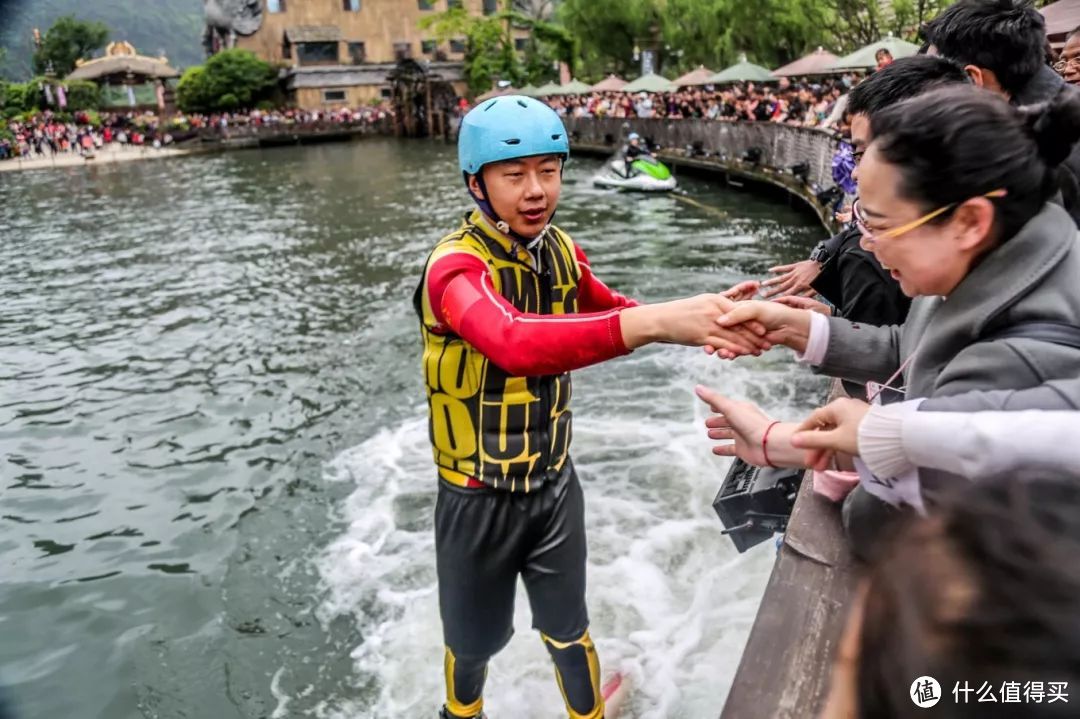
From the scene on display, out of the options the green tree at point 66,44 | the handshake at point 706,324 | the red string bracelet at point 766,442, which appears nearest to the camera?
the red string bracelet at point 766,442

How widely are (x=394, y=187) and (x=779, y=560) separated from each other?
27788mm

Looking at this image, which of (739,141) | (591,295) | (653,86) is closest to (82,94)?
(653,86)

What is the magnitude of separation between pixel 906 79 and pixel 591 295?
1443mm

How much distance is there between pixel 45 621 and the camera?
17.8 ft

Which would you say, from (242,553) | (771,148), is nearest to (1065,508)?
(242,553)

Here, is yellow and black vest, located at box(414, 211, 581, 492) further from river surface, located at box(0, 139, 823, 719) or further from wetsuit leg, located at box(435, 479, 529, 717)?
river surface, located at box(0, 139, 823, 719)

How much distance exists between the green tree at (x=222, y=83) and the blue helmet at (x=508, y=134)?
222 feet

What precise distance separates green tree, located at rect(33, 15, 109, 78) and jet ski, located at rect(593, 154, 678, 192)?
91033mm

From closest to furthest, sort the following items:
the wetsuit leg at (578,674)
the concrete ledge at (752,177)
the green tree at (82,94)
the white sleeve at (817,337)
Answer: the white sleeve at (817,337), the wetsuit leg at (578,674), the concrete ledge at (752,177), the green tree at (82,94)

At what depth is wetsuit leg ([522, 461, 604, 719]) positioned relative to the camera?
127 inches

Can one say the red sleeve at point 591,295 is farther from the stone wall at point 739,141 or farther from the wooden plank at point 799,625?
the stone wall at point 739,141

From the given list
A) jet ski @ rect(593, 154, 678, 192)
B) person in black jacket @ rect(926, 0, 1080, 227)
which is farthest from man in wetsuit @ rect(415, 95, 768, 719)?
jet ski @ rect(593, 154, 678, 192)

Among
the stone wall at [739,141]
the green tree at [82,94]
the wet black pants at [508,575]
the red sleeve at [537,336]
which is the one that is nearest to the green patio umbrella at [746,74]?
the stone wall at [739,141]

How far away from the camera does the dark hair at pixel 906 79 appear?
2.76 metres
